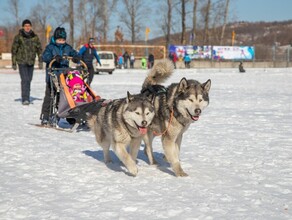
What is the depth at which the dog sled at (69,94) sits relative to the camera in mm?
6336

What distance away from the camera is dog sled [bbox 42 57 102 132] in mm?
6336

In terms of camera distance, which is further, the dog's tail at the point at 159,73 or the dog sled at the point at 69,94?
the dog sled at the point at 69,94

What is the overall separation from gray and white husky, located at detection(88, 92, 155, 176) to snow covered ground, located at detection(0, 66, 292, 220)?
23 centimetres

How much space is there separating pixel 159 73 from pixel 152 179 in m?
1.36

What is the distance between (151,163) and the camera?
4789 millimetres

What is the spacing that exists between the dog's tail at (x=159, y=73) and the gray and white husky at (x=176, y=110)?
37 cm

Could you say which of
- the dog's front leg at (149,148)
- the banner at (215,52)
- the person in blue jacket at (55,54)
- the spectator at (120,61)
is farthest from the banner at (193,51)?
the dog's front leg at (149,148)

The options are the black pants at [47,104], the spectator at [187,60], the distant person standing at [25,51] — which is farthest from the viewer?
the spectator at [187,60]

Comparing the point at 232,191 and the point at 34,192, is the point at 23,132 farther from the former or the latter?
the point at 232,191

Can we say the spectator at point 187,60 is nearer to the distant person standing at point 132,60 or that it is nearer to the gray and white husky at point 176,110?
the distant person standing at point 132,60

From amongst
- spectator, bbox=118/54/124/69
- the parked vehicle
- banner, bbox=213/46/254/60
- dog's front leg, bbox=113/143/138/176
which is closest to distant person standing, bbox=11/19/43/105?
dog's front leg, bbox=113/143/138/176

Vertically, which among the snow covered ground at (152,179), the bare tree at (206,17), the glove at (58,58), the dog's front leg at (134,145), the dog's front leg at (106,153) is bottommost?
the snow covered ground at (152,179)

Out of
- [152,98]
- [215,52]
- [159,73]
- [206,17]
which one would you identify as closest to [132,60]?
[215,52]

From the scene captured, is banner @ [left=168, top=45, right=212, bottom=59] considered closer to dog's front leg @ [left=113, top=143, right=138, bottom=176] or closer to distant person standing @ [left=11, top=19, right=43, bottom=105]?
distant person standing @ [left=11, top=19, right=43, bottom=105]
